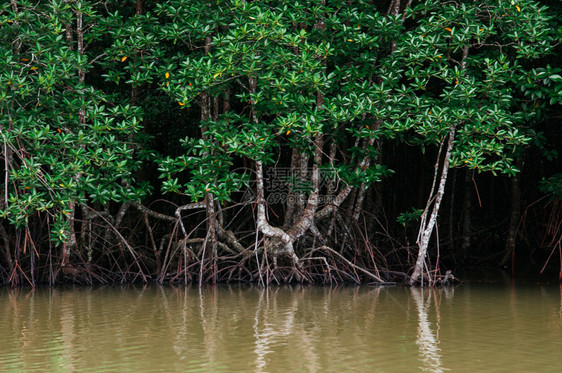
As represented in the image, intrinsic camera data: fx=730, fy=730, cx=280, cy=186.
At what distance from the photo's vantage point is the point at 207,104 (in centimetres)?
841

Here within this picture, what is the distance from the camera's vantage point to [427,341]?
16.3ft

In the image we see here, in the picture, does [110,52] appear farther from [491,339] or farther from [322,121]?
[491,339]

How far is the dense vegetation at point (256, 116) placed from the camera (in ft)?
24.3

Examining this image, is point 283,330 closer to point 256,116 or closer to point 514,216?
point 256,116

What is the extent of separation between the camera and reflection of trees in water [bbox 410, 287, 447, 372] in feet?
13.9

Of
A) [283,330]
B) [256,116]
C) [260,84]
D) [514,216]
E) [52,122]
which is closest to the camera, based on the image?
[283,330]

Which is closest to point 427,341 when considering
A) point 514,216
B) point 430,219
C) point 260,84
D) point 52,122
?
point 430,219

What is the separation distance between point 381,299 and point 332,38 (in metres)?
2.92

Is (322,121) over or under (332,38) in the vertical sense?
under

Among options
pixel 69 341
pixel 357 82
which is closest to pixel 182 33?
pixel 357 82

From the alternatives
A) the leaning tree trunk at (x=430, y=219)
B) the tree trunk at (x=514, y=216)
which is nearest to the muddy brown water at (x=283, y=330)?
the leaning tree trunk at (x=430, y=219)

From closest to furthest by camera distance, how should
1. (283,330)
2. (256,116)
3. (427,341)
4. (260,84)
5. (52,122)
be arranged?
(427,341)
(283,330)
(260,84)
(52,122)
(256,116)

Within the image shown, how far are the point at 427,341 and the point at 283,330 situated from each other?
41.9 inches

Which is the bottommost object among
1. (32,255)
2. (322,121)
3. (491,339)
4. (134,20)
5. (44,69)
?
(491,339)
